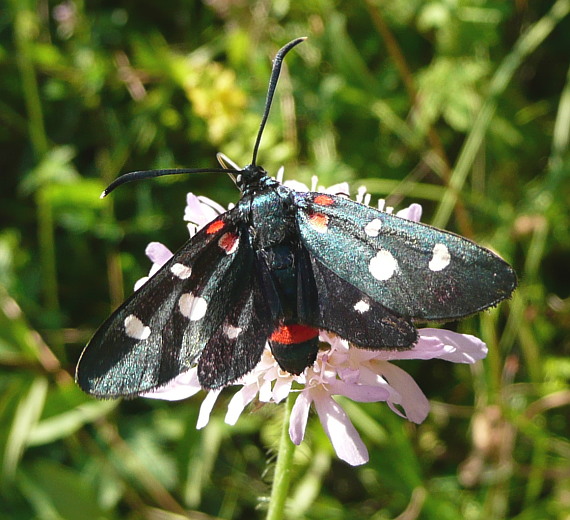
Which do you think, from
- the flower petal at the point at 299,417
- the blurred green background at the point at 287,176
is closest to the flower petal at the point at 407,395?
the flower petal at the point at 299,417

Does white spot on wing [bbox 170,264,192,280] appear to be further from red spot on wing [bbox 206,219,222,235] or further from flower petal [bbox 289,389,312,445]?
flower petal [bbox 289,389,312,445]

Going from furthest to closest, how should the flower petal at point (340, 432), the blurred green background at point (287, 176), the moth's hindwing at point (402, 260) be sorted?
the blurred green background at point (287, 176) < the flower petal at point (340, 432) < the moth's hindwing at point (402, 260)

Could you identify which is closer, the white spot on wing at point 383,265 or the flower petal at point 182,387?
the white spot on wing at point 383,265

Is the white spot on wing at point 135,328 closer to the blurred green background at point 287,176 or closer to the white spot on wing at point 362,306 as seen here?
the white spot on wing at point 362,306

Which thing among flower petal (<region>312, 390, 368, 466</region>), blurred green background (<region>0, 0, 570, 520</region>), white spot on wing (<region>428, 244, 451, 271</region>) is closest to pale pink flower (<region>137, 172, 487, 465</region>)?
flower petal (<region>312, 390, 368, 466</region>)

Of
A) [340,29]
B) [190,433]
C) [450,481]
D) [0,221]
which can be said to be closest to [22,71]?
[0,221]

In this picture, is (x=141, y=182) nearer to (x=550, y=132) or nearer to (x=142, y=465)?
(x=142, y=465)
